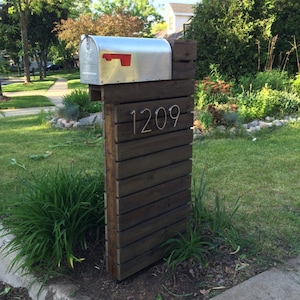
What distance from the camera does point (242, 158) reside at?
196 inches

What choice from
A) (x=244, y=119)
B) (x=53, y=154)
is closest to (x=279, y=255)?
(x=53, y=154)

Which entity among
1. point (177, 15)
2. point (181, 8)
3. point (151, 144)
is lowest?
point (151, 144)

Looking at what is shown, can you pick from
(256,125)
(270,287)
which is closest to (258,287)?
(270,287)

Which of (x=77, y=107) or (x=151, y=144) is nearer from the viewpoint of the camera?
(x=151, y=144)

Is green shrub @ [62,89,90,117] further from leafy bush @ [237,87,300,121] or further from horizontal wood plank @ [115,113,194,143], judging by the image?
horizontal wood plank @ [115,113,194,143]

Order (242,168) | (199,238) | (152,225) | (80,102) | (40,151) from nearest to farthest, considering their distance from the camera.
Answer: (152,225) < (199,238) < (242,168) < (40,151) < (80,102)

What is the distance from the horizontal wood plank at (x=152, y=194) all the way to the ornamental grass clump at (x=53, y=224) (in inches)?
16.9

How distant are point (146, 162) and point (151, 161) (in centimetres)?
4

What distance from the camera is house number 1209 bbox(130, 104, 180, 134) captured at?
7.16 ft

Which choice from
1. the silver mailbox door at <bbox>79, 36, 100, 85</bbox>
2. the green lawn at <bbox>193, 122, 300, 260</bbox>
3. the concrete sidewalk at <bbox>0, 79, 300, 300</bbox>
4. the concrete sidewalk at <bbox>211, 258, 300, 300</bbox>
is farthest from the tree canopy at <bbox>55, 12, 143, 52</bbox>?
the concrete sidewalk at <bbox>211, 258, 300, 300</bbox>

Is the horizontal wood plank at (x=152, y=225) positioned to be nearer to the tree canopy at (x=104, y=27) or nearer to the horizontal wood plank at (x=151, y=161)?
the horizontal wood plank at (x=151, y=161)

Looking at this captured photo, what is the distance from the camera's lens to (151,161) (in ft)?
7.55

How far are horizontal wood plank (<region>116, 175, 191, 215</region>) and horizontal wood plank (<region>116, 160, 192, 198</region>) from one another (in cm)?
3

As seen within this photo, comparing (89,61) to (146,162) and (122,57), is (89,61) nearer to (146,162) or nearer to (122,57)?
(122,57)
